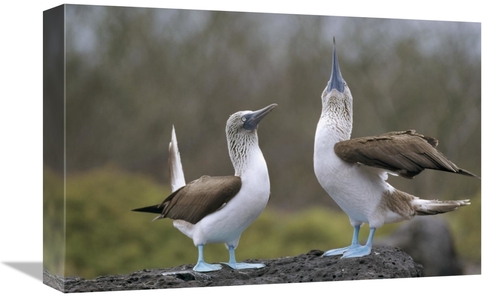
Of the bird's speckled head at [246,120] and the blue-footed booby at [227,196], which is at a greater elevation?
the bird's speckled head at [246,120]

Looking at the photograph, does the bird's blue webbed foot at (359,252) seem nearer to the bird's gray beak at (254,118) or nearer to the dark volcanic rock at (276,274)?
the dark volcanic rock at (276,274)

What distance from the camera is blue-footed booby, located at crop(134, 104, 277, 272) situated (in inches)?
323

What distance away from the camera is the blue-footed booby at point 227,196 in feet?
26.9

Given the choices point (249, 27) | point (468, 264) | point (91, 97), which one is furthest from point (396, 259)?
point (91, 97)

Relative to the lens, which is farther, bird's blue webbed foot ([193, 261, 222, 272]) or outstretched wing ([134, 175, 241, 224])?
bird's blue webbed foot ([193, 261, 222, 272])

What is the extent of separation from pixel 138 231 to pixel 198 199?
0.62 meters

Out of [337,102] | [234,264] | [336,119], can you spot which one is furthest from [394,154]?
[234,264]

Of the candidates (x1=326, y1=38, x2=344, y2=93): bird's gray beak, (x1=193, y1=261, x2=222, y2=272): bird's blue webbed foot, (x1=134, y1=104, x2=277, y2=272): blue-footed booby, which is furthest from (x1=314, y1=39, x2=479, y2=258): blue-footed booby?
(x1=193, y1=261, x2=222, y2=272): bird's blue webbed foot

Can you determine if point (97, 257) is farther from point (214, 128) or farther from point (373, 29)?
point (373, 29)

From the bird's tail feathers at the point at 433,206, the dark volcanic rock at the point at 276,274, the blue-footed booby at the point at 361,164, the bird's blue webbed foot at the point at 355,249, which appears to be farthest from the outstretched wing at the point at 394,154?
the dark volcanic rock at the point at 276,274

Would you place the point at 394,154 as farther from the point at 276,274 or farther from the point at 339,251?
the point at 276,274

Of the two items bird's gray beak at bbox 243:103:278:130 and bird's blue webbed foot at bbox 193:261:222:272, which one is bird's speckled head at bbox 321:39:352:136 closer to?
bird's gray beak at bbox 243:103:278:130

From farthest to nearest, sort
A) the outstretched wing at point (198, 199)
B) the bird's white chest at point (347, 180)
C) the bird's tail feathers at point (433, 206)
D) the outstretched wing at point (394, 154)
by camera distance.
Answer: the bird's tail feathers at point (433, 206)
the bird's white chest at point (347, 180)
the outstretched wing at point (394, 154)
the outstretched wing at point (198, 199)

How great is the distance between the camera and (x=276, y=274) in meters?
8.55
